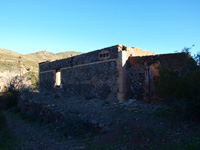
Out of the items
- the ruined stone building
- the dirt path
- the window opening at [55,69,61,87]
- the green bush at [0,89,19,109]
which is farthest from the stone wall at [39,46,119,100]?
the green bush at [0,89,19,109]

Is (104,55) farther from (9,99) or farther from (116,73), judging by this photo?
(9,99)

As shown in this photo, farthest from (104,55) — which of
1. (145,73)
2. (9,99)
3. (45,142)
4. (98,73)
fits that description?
(9,99)

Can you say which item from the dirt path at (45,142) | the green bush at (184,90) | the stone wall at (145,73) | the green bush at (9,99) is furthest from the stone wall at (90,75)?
the green bush at (9,99)

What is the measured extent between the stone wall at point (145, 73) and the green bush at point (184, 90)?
2741 mm

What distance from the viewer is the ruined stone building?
9844 mm

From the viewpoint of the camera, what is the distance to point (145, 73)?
1006 centimetres

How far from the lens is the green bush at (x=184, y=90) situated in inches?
221

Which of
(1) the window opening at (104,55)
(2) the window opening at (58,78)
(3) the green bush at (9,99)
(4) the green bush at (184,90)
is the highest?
(1) the window opening at (104,55)

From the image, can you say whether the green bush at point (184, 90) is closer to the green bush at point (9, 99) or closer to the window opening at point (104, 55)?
the window opening at point (104, 55)

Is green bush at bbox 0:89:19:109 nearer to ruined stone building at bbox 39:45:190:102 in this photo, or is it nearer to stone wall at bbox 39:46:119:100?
stone wall at bbox 39:46:119:100

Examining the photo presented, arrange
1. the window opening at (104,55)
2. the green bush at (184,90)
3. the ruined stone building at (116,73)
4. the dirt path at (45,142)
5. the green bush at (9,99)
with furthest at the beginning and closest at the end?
the green bush at (9,99), the window opening at (104,55), the ruined stone building at (116,73), the dirt path at (45,142), the green bush at (184,90)

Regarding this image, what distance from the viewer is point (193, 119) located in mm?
5785

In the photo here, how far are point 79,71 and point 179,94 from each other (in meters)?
8.75

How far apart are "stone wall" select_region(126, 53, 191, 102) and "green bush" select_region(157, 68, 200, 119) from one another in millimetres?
2741
